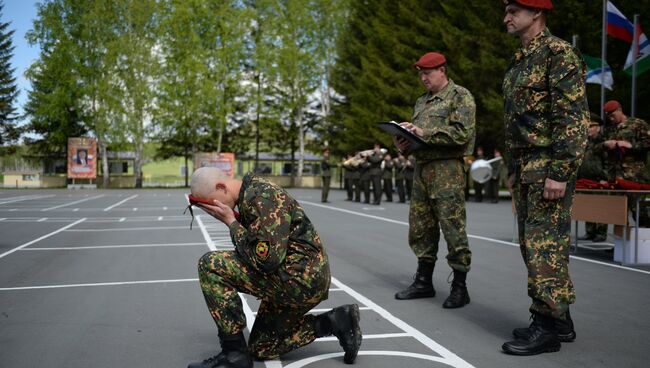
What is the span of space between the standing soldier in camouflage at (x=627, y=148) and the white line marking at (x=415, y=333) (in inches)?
219

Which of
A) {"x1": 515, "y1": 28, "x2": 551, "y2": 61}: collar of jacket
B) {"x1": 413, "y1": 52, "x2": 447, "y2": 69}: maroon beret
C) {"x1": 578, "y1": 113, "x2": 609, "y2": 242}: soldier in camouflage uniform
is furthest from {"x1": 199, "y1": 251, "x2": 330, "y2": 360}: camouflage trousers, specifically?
{"x1": 578, "y1": 113, "x2": 609, "y2": 242}: soldier in camouflage uniform

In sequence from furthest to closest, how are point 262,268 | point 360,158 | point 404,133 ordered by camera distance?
point 360,158
point 404,133
point 262,268

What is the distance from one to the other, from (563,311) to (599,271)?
392cm

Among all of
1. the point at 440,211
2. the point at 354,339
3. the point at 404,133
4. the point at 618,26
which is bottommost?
the point at 354,339

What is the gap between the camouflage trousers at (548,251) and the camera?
13.2 feet

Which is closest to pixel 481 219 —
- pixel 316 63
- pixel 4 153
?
pixel 316 63

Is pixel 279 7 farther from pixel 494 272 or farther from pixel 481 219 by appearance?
pixel 494 272

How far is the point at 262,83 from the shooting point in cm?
5434

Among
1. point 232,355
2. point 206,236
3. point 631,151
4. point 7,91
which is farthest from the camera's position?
point 7,91

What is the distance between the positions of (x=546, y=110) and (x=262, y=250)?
2166 mm

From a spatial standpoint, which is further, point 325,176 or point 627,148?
point 325,176

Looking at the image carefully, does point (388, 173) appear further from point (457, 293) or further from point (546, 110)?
point (546, 110)

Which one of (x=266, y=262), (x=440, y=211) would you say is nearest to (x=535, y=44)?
(x=440, y=211)

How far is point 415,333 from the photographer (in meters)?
4.68
